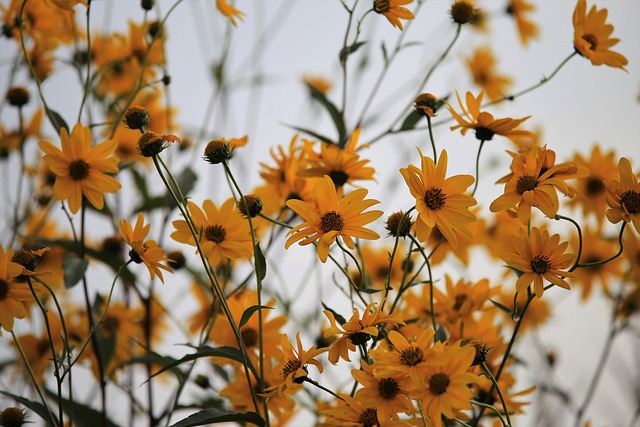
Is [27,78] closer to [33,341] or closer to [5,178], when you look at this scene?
[5,178]

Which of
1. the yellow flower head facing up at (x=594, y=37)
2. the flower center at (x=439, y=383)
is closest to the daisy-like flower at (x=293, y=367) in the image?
the flower center at (x=439, y=383)

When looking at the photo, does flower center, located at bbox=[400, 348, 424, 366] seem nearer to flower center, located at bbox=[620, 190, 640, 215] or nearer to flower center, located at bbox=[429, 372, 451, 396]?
flower center, located at bbox=[429, 372, 451, 396]

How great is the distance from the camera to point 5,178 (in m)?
1.42

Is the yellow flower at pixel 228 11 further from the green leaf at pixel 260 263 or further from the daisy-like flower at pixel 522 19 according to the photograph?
the daisy-like flower at pixel 522 19

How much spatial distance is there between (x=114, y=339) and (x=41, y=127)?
0.77 m

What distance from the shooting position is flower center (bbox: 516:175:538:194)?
2.33ft

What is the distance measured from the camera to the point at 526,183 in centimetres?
71

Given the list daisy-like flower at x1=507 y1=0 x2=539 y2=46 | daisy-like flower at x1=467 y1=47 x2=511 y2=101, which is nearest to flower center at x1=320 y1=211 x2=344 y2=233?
daisy-like flower at x1=507 y1=0 x2=539 y2=46

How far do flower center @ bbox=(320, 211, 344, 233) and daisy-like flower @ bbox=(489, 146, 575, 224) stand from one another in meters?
0.15

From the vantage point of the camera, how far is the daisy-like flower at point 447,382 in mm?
585

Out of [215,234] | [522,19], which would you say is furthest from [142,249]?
[522,19]

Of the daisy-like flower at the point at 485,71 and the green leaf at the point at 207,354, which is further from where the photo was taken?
the daisy-like flower at the point at 485,71

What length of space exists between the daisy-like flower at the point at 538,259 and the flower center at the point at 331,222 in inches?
6.3

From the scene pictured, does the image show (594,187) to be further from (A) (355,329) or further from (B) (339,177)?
(A) (355,329)
